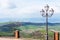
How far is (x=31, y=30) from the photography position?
388 inches

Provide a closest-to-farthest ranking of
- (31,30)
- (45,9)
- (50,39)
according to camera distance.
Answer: (45,9) → (50,39) → (31,30)

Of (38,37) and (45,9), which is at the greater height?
(45,9)

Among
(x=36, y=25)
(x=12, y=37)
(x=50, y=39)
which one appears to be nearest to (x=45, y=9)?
(x=50, y=39)

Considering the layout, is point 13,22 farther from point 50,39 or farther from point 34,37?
point 50,39

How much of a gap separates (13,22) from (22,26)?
52cm

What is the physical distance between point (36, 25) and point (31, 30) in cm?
55

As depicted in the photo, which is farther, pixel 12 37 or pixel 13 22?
pixel 13 22

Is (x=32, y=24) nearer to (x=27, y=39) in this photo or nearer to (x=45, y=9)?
(x=27, y=39)

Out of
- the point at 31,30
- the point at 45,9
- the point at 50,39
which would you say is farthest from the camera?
the point at 31,30

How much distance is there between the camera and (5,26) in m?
9.97

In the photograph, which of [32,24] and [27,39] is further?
[32,24]

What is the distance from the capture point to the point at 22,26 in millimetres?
10367

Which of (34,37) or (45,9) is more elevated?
(45,9)

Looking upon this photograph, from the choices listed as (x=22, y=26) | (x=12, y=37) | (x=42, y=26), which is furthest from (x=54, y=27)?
(x=12, y=37)
